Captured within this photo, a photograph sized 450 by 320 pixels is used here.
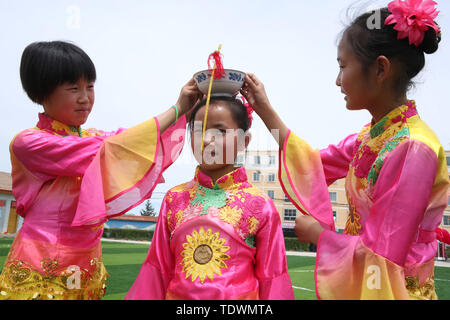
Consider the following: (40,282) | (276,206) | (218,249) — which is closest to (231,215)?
(218,249)

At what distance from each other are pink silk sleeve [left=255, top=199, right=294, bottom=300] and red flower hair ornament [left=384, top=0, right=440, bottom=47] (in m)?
1.11

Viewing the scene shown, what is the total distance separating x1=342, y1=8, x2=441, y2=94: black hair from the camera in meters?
1.71

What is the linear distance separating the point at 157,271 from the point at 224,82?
1.14 m

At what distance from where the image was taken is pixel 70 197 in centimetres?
207

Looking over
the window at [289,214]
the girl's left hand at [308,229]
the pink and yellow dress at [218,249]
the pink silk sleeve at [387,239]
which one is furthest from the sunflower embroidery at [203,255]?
the window at [289,214]

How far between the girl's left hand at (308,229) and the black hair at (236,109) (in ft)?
2.33

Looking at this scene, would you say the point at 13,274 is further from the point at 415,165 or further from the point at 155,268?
the point at 415,165

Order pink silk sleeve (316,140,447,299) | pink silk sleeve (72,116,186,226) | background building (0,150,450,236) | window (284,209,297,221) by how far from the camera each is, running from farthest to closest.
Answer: window (284,209,297,221)
background building (0,150,450,236)
pink silk sleeve (72,116,186,226)
pink silk sleeve (316,140,447,299)

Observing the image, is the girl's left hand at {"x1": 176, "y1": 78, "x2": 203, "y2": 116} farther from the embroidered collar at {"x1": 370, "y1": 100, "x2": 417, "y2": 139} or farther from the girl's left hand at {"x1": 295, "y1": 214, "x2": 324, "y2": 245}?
the embroidered collar at {"x1": 370, "y1": 100, "x2": 417, "y2": 139}

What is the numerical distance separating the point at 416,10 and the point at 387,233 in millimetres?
1041

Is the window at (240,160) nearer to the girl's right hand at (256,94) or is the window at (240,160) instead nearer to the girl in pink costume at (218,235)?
the girl in pink costume at (218,235)

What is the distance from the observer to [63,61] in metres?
2.16

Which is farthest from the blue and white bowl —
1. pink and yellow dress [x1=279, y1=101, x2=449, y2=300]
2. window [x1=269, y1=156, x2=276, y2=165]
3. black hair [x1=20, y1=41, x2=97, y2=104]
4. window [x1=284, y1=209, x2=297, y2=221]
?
window [x1=284, y1=209, x2=297, y2=221]
